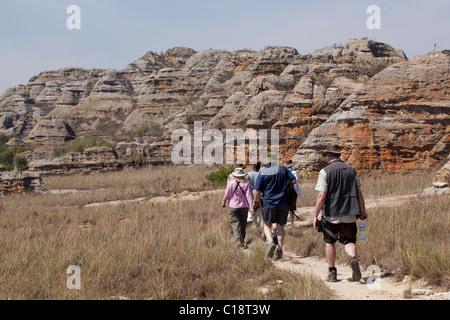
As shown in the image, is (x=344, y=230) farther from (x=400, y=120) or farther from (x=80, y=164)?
(x=80, y=164)

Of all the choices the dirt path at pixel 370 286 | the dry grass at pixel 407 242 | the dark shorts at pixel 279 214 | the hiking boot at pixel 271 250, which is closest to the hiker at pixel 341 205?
the dirt path at pixel 370 286

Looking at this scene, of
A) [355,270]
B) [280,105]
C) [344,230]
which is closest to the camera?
[355,270]

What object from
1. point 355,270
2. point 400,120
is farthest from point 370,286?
point 400,120

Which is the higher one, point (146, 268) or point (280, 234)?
point (280, 234)

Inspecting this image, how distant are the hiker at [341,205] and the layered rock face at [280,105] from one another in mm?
12272

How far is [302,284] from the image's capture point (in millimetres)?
4527

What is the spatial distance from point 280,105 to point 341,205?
22883mm

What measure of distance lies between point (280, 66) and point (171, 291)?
36.2 meters

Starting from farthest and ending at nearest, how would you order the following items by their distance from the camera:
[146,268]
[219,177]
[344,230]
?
1. [219,177]
2. [146,268]
3. [344,230]

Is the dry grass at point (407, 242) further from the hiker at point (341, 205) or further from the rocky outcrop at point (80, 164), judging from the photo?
the rocky outcrop at point (80, 164)

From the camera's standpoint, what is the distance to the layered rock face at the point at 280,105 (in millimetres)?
16484

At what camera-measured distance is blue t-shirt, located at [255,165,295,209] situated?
679 centimetres

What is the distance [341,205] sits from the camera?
5.00 metres
